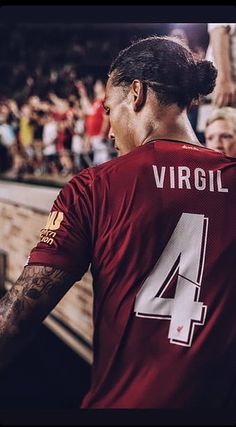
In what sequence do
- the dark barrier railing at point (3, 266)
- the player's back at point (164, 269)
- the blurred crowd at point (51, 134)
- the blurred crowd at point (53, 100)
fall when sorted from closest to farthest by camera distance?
the player's back at point (164, 269)
the dark barrier railing at point (3, 266)
the blurred crowd at point (53, 100)
the blurred crowd at point (51, 134)

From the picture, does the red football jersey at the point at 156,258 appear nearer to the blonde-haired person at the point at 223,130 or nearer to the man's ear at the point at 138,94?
the man's ear at the point at 138,94

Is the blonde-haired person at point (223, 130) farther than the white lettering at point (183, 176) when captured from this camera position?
Yes

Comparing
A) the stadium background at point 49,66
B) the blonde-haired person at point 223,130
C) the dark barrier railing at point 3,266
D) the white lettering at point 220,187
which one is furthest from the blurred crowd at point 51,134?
the white lettering at point 220,187

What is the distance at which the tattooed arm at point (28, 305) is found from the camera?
55.1 inches

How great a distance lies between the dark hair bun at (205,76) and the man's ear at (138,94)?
0.15 meters

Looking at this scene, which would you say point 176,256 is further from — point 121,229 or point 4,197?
point 4,197

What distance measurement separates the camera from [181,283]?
1396 millimetres

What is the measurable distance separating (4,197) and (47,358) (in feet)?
7.56

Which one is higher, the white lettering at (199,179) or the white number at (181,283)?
the white lettering at (199,179)

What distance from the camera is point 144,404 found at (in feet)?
4.64

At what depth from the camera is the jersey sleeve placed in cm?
138

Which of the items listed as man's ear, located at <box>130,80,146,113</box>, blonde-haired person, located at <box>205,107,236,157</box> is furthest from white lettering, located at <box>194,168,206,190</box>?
blonde-haired person, located at <box>205,107,236,157</box>

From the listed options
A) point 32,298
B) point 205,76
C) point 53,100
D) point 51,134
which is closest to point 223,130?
point 205,76

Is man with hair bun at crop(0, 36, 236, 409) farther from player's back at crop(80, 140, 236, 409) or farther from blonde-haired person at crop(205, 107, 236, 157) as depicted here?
blonde-haired person at crop(205, 107, 236, 157)
